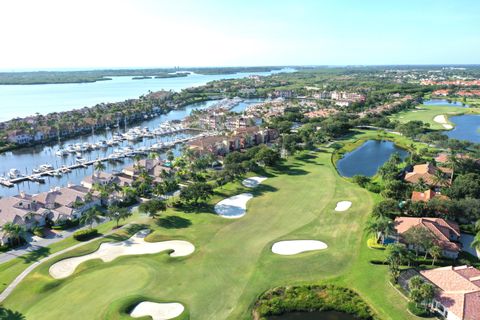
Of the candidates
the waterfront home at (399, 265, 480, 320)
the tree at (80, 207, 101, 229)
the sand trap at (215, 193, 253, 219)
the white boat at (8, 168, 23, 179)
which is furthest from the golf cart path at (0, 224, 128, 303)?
the white boat at (8, 168, 23, 179)

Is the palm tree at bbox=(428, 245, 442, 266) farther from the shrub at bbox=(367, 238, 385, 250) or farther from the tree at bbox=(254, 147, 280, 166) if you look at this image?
the tree at bbox=(254, 147, 280, 166)

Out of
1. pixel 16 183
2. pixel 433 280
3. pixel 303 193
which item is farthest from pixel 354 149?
pixel 16 183

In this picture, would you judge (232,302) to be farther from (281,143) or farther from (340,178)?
(281,143)

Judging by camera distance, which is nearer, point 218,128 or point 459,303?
point 459,303

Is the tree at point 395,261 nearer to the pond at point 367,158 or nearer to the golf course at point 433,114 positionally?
the pond at point 367,158

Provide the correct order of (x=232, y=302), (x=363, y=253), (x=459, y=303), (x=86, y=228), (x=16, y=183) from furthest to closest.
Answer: (x=16, y=183) → (x=86, y=228) → (x=363, y=253) → (x=232, y=302) → (x=459, y=303)

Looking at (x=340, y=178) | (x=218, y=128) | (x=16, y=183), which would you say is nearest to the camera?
(x=340, y=178)

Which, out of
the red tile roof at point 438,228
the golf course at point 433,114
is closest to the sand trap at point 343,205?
the red tile roof at point 438,228
